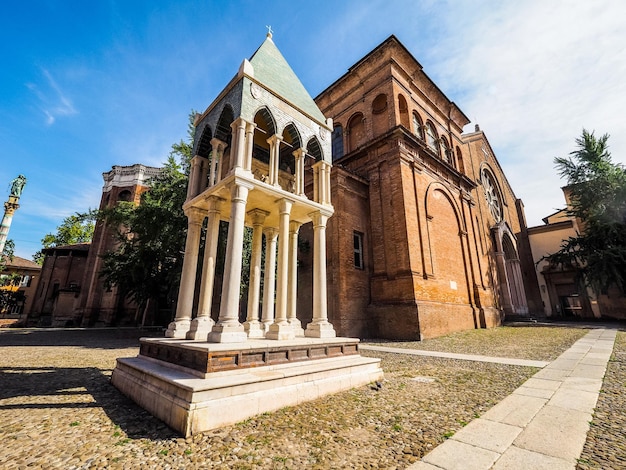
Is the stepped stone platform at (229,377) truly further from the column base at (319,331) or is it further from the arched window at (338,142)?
the arched window at (338,142)

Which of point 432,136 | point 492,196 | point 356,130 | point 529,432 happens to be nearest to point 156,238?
point 356,130

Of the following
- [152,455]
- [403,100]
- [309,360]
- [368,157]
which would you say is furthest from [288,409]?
[403,100]

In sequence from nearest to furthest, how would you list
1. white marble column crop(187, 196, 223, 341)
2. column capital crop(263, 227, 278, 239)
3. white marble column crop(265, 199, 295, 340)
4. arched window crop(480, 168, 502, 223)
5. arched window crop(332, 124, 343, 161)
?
1. white marble column crop(187, 196, 223, 341)
2. white marble column crop(265, 199, 295, 340)
3. column capital crop(263, 227, 278, 239)
4. arched window crop(332, 124, 343, 161)
5. arched window crop(480, 168, 502, 223)

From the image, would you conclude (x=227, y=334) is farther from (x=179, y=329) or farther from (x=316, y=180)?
(x=316, y=180)

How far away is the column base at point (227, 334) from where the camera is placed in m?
4.84

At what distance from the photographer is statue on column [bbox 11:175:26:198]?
122 feet

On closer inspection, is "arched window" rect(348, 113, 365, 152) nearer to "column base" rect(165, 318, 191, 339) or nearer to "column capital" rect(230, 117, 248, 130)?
"column capital" rect(230, 117, 248, 130)

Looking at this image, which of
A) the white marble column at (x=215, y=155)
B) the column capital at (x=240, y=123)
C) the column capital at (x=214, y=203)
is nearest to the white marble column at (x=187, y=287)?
the column capital at (x=214, y=203)

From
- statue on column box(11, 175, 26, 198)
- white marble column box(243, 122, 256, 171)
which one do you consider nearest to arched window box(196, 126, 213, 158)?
white marble column box(243, 122, 256, 171)

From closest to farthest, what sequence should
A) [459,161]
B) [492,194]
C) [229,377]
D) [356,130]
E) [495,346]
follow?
[229,377], [495,346], [356,130], [459,161], [492,194]

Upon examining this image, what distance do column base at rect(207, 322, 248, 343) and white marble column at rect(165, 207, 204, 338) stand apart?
1.71m

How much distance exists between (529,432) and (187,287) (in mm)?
6401

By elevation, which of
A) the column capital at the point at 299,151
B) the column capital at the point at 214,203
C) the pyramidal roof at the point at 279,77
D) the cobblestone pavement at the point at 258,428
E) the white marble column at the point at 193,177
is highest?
the pyramidal roof at the point at 279,77

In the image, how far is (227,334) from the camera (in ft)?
16.0
